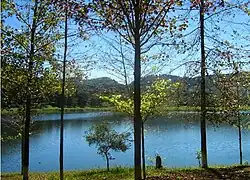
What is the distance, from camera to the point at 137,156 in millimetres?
7301

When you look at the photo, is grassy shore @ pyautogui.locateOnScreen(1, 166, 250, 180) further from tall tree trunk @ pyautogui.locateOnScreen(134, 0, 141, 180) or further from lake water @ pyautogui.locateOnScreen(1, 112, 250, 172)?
lake water @ pyautogui.locateOnScreen(1, 112, 250, 172)

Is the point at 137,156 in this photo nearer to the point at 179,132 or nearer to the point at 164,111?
the point at 164,111

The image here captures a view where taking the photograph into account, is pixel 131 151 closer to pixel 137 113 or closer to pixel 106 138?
pixel 106 138

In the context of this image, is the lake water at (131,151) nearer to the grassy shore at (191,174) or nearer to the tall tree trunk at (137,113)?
the grassy shore at (191,174)

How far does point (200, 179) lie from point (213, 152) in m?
20.6

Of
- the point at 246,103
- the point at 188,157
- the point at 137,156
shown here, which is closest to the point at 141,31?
the point at 137,156

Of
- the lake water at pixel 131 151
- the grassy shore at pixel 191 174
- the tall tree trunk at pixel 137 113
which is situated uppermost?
the tall tree trunk at pixel 137 113

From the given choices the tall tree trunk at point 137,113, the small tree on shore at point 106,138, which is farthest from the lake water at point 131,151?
the tall tree trunk at point 137,113

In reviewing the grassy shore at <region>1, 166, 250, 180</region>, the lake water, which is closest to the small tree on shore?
the lake water

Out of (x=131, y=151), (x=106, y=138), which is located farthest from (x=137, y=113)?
(x=131, y=151)

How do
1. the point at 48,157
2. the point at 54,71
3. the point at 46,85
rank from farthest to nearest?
the point at 48,157 → the point at 54,71 → the point at 46,85

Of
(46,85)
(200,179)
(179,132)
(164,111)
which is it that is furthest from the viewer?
(179,132)

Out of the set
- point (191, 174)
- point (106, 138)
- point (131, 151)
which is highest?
point (106, 138)

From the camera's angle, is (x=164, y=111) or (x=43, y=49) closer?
(x=43, y=49)
